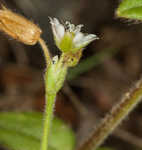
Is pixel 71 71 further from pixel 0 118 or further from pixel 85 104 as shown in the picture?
pixel 0 118

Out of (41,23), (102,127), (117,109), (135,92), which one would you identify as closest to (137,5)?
(135,92)

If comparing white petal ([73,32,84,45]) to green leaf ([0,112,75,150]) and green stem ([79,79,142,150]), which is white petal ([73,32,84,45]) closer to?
green stem ([79,79,142,150])

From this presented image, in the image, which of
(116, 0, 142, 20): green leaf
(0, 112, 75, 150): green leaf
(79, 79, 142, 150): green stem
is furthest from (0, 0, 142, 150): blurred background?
(116, 0, 142, 20): green leaf

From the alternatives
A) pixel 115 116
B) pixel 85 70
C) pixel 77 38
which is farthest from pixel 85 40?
pixel 85 70

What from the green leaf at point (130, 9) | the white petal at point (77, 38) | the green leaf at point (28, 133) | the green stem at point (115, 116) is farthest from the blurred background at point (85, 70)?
the green leaf at point (130, 9)

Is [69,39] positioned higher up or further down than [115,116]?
higher up

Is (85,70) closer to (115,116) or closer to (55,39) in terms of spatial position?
(115,116)
